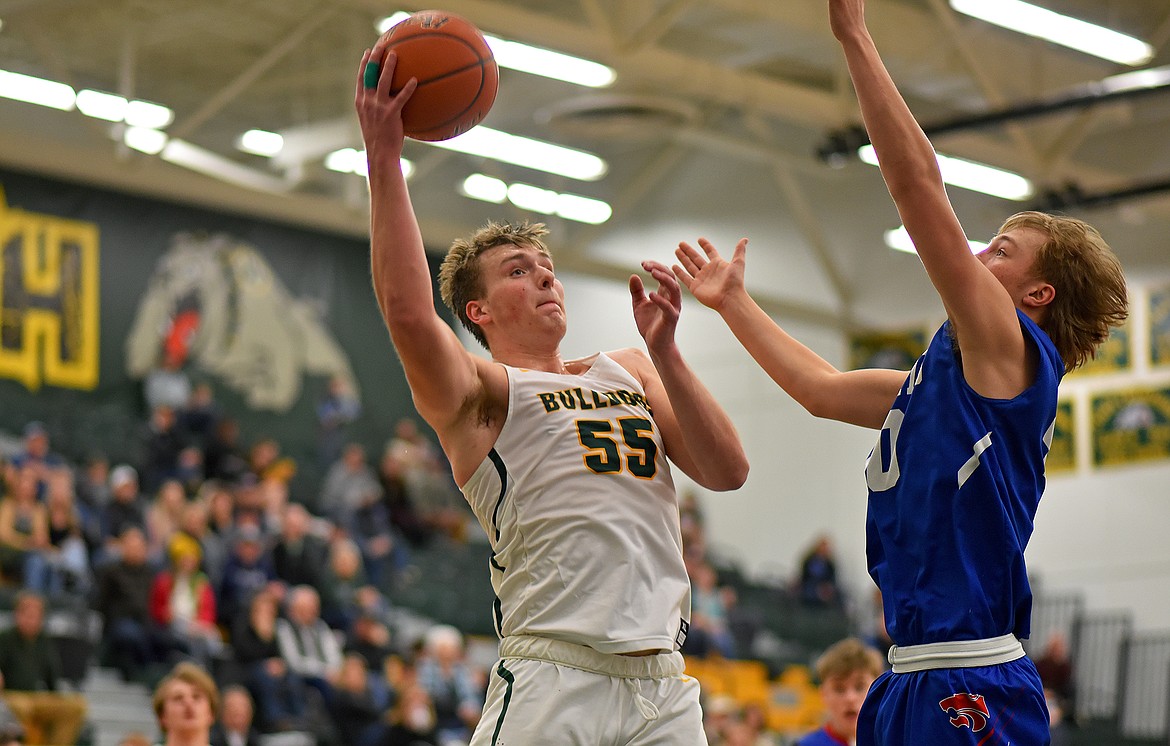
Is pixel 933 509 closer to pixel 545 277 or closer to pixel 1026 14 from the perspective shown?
pixel 545 277

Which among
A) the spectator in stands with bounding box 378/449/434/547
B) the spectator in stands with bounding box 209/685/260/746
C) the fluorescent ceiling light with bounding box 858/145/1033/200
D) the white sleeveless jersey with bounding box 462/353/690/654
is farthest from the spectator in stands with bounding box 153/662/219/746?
the spectator in stands with bounding box 378/449/434/547

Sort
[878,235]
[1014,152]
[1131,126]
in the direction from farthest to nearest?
[878,235] → [1131,126] → [1014,152]

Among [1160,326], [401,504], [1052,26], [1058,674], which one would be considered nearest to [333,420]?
[401,504]

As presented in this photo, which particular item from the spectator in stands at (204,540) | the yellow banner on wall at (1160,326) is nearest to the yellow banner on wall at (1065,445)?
the yellow banner on wall at (1160,326)

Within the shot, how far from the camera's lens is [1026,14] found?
13.4 meters

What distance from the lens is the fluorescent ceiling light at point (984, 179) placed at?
16578mm

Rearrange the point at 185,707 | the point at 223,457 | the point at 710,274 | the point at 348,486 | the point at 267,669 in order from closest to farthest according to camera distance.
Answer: the point at 710,274, the point at 185,707, the point at 267,669, the point at 223,457, the point at 348,486

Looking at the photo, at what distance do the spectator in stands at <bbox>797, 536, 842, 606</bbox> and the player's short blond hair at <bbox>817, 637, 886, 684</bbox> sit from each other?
15.2m

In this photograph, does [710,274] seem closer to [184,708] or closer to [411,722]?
[184,708]

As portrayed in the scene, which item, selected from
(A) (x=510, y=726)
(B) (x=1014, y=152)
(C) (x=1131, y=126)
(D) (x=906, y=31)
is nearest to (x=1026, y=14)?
(D) (x=906, y=31)

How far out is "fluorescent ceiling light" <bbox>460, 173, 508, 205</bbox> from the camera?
64.1ft

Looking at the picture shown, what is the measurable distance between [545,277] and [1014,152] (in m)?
14.2

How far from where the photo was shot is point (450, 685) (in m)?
13.3

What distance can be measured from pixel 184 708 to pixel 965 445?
3.91 metres
